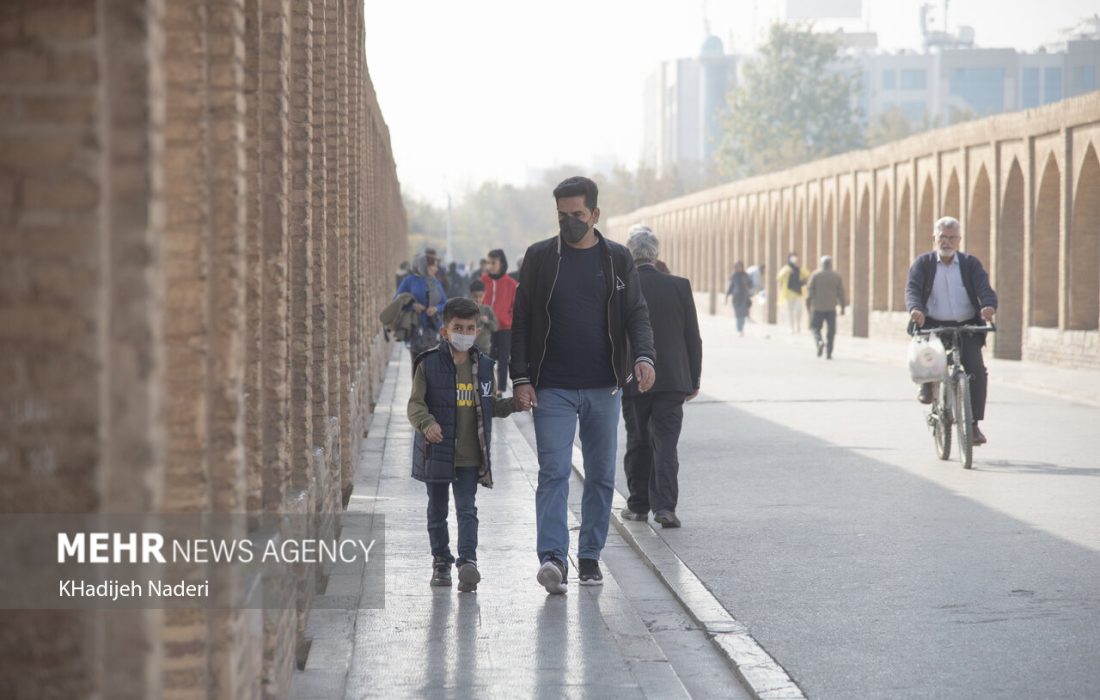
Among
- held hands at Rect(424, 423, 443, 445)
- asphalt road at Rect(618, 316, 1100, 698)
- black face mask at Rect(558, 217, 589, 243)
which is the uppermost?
black face mask at Rect(558, 217, 589, 243)

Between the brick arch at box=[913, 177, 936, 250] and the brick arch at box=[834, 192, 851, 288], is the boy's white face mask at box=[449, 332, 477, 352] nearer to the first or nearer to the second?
the brick arch at box=[913, 177, 936, 250]

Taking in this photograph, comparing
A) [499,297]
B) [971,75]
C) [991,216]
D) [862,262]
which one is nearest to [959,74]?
[971,75]

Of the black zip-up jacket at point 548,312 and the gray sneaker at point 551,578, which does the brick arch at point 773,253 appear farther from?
the gray sneaker at point 551,578

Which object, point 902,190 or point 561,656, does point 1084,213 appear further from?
point 561,656

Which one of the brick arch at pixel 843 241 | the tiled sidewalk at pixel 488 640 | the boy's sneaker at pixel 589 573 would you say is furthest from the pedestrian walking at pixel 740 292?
the boy's sneaker at pixel 589 573

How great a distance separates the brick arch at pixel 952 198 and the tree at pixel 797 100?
73.9 meters

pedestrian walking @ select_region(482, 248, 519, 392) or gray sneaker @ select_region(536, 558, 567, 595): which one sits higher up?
pedestrian walking @ select_region(482, 248, 519, 392)

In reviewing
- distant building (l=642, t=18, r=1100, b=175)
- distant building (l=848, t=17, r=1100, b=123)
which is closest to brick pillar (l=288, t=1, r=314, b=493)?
distant building (l=642, t=18, r=1100, b=175)

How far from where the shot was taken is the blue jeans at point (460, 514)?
7.38 m

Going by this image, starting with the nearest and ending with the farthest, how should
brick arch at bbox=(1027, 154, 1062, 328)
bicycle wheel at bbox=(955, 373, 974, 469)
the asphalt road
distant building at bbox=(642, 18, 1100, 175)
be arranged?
the asphalt road, bicycle wheel at bbox=(955, 373, 974, 469), brick arch at bbox=(1027, 154, 1062, 328), distant building at bbox=(642, 18, 1100, 175)

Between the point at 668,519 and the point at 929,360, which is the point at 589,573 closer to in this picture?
the point at 668,519

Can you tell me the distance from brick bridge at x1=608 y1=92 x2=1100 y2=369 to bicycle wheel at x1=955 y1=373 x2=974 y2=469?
12.8 m

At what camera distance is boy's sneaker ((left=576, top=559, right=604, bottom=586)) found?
7.57 m

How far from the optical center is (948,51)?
177625 mm
